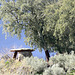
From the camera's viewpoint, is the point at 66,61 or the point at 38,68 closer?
the point at 38,68

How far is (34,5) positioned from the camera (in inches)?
504

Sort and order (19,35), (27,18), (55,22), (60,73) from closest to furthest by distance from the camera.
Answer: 1. (60,73)
2. (55,22)
3. (27,18)
4. (19,35)

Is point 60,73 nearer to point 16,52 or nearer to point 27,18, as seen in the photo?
point 27,18

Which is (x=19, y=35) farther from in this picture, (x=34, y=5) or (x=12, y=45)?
(x=12, y=45)

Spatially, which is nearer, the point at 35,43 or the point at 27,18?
the point at 27,18

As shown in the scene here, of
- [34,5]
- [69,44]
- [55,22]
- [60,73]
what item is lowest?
[60,73]

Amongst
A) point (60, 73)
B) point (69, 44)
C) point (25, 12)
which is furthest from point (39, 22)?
point (60, 73)

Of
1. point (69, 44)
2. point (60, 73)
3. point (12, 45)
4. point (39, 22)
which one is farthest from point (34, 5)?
point (12, 45)

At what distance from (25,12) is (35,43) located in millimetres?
3742

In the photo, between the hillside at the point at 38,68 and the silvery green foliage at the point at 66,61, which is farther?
the silvery green foliage at the point at 66,61

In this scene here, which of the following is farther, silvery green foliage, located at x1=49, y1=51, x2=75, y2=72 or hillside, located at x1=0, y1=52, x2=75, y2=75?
silvery green foliage, located at x1=49, y1=51, x2=75, y2=72

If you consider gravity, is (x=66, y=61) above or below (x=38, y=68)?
above

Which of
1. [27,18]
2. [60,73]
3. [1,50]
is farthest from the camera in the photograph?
[1,50]

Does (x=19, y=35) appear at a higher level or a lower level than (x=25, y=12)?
lower
